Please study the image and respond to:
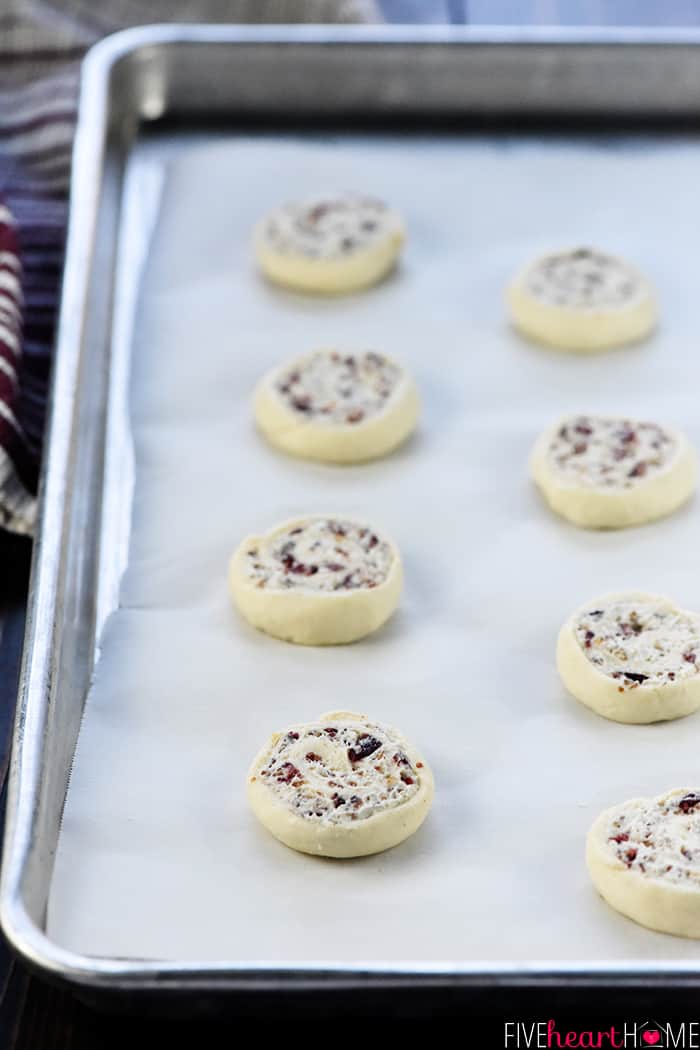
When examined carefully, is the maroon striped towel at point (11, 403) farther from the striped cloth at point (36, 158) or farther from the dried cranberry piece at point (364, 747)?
the dried cranberry piece at point (364, 747)

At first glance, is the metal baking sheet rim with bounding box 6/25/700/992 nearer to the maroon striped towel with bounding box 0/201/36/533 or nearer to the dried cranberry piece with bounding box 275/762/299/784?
the maroon striped towel with bounding box 0/201/36/533

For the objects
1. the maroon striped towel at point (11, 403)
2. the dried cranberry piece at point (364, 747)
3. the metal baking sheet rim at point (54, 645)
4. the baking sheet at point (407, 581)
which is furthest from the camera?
the maroon striped towel at point (11, 403)

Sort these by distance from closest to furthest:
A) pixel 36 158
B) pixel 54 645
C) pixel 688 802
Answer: pixel 688 802
pixel 54 645
pixel 36 158

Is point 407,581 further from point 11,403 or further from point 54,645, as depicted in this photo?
point 11,403

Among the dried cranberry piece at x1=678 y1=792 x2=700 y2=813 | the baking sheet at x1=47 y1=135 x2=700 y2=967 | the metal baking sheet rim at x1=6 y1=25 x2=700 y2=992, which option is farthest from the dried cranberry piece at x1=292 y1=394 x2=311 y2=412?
the dried cranberry piece at x1=678 y1=792 x2=700 y2=813

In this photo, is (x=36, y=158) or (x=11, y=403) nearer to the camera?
(x=11, y=403)

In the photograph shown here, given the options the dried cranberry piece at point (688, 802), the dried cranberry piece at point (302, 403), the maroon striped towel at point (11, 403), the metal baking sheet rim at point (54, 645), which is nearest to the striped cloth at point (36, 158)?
the maroon striped towel at point (11, 403)

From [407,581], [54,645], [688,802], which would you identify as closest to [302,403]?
[407,581]
